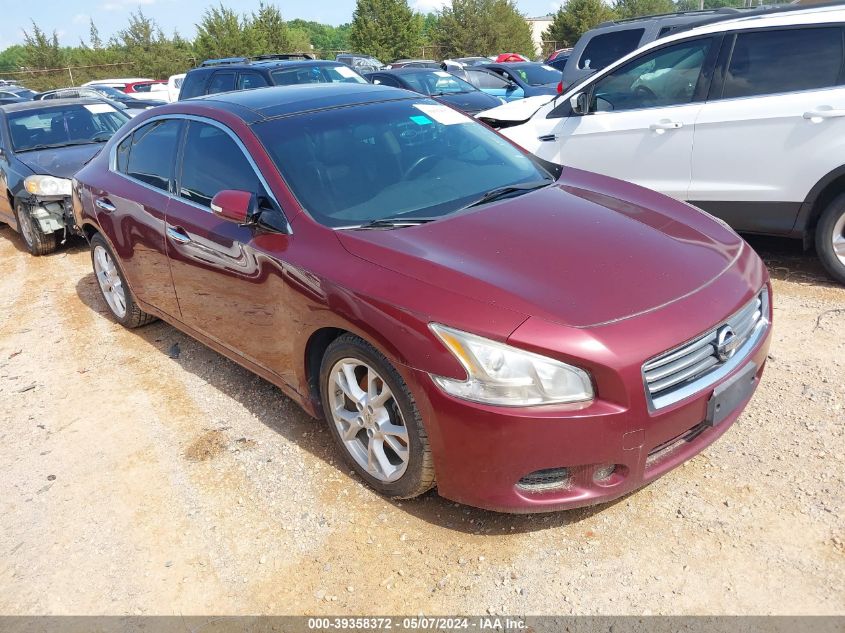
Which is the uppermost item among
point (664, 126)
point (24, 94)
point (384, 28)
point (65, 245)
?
point (384, 28)

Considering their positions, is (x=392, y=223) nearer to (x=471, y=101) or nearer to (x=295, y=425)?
(x=295, y=425)

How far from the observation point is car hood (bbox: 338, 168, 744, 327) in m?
2.58

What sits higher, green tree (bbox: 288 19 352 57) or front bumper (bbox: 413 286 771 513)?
green tree (bbox: 288 19 352 57)

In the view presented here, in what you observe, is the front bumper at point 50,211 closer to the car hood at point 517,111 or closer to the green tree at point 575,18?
the car hood at point 517,111

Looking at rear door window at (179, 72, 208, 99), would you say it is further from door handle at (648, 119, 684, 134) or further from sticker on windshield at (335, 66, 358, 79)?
door handle at (648, 119, 684, 134)

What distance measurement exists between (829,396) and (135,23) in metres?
43.5

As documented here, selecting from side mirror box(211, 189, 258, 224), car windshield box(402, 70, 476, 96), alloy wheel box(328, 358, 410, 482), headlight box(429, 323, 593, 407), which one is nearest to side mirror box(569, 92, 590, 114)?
side mirror box(211, 189, 258, 224)

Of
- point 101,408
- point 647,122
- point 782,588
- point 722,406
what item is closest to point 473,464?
point 722,406

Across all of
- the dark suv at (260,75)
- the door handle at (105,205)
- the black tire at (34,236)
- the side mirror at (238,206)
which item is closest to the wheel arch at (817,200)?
the side mirror at (238,206)

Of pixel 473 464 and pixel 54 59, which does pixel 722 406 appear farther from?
pixel 54 59

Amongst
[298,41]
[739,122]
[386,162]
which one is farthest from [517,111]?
[298,41]

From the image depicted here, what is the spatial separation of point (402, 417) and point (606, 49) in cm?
819

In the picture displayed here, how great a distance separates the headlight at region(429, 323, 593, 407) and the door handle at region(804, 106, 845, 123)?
11.3ft

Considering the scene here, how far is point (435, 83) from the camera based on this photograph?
12953mm
